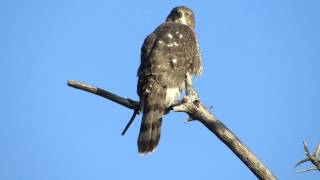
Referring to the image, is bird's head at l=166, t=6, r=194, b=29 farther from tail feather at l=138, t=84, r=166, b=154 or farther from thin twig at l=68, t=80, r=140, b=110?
thin twig at l=68, t=80, r=140, b=110

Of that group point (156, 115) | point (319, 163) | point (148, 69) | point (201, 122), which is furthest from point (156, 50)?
point (319, 163)

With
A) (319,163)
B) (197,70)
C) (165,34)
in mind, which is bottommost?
(319,163)

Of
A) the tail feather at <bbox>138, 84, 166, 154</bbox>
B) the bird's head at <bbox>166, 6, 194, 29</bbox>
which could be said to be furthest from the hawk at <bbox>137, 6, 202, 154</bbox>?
the bird's head at <bbox>166, 6, 194, 29</bbox>

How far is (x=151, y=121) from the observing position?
19.4 feet

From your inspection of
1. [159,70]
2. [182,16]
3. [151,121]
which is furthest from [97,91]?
[182,16]

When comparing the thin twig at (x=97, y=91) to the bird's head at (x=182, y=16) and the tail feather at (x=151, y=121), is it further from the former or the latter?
the bird's head at (x=182, y=16)

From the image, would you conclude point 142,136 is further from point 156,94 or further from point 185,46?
point 185,46

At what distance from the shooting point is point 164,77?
6.18m

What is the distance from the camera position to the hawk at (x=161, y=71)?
A: 591 cm

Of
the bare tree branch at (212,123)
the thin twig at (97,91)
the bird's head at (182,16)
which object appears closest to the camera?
the bare tree branch at (212,123)

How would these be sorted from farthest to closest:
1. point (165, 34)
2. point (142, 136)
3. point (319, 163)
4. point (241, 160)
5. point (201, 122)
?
point (165, 34), point (142, 136), point (201, 122), point (241, 160), point (319, 163)

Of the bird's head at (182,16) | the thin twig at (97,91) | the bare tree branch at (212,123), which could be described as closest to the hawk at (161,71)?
the bare tree branch at (212,123)

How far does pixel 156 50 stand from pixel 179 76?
0.44 metres

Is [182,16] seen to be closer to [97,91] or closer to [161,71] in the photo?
[161,71]
